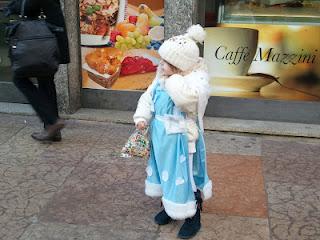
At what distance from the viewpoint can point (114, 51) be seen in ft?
Answer: 19.0

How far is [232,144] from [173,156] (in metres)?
2.00

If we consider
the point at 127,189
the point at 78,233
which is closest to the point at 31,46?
the point at 127,189

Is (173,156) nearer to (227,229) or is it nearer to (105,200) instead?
(227,229)

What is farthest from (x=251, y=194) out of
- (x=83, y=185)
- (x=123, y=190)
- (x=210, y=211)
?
(x=83, y=185)

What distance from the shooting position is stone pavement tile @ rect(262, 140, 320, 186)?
14.3ft

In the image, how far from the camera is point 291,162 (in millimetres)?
4703

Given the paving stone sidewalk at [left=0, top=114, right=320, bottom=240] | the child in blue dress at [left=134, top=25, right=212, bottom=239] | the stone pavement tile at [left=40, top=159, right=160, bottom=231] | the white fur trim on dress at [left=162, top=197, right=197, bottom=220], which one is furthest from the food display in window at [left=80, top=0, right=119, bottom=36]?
the white fur trim on dress at [left=162, top=197, right=197, bottom=220]

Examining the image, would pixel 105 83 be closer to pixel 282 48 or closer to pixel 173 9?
pixel 173 9

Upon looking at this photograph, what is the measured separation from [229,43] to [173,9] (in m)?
0.76

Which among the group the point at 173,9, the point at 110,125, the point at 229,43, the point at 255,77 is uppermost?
the point at 173,9

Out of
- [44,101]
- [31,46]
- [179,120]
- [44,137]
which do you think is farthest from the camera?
[44,137]

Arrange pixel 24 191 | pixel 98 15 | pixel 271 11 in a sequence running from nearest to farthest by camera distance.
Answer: pixel 24 191, pixel 271 11, pixel 98 15

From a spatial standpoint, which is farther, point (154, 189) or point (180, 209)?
point (154, 189)

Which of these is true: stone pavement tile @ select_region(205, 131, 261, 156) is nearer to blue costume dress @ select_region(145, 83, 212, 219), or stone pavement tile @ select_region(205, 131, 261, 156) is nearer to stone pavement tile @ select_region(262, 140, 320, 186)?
stone pavement tile @ select_region(262, 140, 320, 186)
